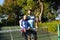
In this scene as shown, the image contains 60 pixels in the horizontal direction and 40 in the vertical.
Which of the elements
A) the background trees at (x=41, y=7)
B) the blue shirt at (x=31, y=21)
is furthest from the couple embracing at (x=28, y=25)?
the background trees at (x=41, y=7)

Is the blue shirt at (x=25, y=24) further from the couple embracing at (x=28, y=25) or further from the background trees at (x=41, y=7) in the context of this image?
the background trees at (x=41, y=7)

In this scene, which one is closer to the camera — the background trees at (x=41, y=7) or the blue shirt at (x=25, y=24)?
the blue shirt at (x=25, y=24)

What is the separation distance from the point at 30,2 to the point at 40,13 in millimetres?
3100

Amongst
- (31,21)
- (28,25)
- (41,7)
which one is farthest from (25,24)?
(41,7)

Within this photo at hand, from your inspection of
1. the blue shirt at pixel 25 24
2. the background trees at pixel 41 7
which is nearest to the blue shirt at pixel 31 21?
the blue shirt at pixel 25 24

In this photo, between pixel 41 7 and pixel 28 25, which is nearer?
pixel 28 25

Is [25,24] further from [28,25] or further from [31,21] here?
[31,21]

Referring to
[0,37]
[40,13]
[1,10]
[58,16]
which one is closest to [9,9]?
[1,10]

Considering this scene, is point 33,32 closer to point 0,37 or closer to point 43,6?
point 0,37

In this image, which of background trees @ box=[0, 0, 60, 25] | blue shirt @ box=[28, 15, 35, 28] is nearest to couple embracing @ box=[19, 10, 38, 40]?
blue shirt @ box=[28, 15, 35, 28]

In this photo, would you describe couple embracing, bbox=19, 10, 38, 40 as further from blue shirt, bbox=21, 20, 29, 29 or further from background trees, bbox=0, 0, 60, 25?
background trees, bbox=0, 0, 60, 25

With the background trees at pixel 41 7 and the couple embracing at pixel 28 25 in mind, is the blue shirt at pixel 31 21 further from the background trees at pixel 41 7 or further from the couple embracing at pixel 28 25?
the background trees at pixel 41 7

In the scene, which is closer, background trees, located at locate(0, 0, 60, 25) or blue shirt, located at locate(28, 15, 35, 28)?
blue shirt, located at locate(28, 15, 35, 28)

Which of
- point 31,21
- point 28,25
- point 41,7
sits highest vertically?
point 41,7
